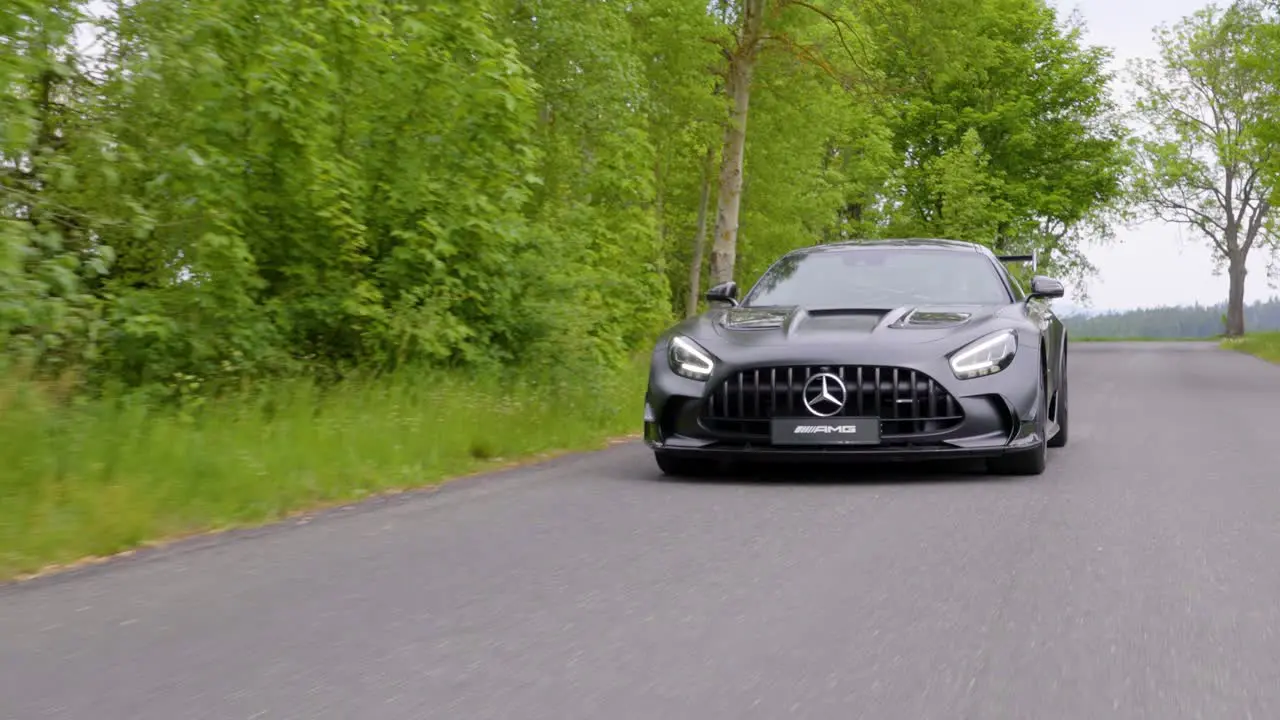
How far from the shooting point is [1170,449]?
34.4ft

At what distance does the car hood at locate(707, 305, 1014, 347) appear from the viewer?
8453 mm

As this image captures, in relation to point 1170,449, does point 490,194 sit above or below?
above

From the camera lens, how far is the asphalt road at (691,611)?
12.4 ft

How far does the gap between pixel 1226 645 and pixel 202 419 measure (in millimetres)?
6359

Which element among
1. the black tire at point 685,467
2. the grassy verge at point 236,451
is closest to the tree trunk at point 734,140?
the grassy verge at point 236,451

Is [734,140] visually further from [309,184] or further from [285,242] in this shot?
[309,184]

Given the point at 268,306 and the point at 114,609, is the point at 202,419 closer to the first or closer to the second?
the point at 268,306

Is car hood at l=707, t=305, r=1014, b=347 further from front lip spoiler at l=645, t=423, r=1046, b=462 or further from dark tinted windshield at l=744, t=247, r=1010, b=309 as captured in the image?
front lip spoiler at l=645, t=423, r=1046, b=462

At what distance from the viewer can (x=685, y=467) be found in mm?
9023

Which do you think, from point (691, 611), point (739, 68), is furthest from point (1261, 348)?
point (691, 611)

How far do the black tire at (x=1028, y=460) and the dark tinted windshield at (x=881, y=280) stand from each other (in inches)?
45.2

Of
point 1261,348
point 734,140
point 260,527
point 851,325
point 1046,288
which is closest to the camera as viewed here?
point 260,527

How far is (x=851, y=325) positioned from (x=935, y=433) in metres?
0.91

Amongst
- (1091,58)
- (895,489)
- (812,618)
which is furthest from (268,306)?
Result: (1091,58)
